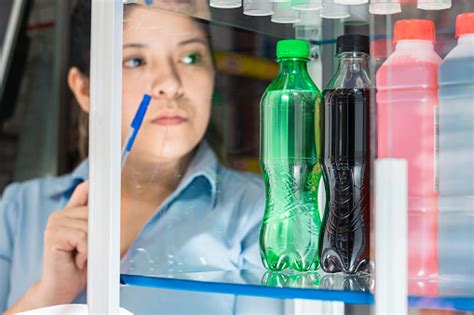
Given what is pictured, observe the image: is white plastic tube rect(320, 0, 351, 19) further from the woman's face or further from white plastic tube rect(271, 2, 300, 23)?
the woman's face

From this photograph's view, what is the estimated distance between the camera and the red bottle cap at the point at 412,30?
119 centimetres

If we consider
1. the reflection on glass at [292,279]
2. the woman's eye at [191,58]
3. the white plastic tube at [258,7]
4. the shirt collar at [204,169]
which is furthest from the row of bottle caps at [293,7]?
the reflection on glass at [292,279]

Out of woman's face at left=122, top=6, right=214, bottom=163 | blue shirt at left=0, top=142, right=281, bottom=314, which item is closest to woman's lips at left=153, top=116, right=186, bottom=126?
woman's face at left=122, top=6, right=214, bottom=163

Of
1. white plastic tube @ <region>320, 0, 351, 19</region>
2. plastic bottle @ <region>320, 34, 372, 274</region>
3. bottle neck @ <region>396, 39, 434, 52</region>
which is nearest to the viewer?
bottle neck @ <region>396, 39, 434, 52</region>

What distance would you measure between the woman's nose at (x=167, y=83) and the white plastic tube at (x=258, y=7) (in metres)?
0.29

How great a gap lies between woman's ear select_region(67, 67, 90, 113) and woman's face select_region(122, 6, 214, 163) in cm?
77

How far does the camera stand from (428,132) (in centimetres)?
118

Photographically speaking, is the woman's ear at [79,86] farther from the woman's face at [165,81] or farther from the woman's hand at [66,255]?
the woman's face at [165,81]

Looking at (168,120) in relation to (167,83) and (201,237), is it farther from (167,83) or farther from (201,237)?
(201,237)

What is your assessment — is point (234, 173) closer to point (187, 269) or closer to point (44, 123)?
point (187, 269)

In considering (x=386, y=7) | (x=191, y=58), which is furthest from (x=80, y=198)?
(x=386, y=7)

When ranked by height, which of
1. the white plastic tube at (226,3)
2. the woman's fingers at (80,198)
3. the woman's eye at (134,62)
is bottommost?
the woman's fingers at (80,198)

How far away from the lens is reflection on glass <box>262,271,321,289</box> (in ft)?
4.18

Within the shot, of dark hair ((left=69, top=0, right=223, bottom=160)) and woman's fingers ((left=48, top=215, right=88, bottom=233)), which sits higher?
dark hair ((left=69, top=0, right=223, bottom=160))
